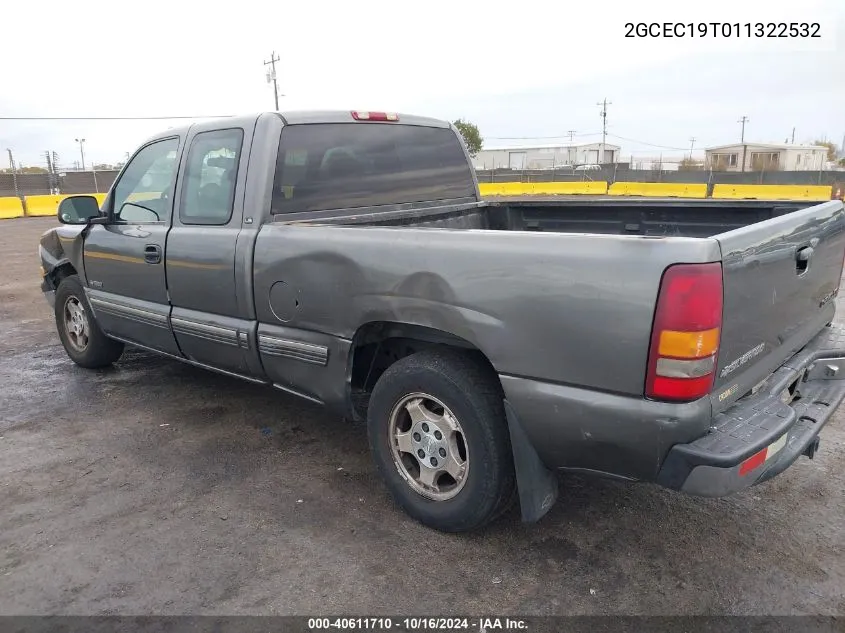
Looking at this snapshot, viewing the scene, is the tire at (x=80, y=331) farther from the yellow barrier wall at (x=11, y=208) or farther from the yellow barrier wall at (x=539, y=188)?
the yellow barrier wall at (x=539, y=188)

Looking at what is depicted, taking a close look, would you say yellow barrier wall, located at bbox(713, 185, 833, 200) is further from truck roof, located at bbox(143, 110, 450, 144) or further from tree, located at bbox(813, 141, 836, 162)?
tree, located at bbox(813, 141, 836, 162)

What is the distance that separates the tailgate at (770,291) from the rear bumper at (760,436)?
7 cm

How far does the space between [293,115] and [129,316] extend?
6.37 ft

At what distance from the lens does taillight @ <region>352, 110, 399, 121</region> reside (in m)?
4.08

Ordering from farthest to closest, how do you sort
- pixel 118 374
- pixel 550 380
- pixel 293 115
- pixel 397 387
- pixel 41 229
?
pixel 41 229, pixel 118 374, pixel 293 115, pixel 397 387, pixel 550 380

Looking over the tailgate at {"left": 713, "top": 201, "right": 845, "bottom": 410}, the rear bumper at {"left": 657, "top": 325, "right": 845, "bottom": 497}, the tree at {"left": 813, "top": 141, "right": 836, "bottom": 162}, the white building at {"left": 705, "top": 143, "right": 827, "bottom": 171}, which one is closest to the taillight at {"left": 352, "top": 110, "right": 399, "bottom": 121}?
the tailgate at {"left": 713, "top": 201, "right": 845, "bottom": 410}

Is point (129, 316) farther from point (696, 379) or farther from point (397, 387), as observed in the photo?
point (696, 379)

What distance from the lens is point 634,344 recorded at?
2.26 meters

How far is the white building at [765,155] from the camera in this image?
59219 mm

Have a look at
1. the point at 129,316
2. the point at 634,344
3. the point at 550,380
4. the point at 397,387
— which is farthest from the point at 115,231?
the point at 634,344

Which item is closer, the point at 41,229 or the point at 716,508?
the point at 716,508

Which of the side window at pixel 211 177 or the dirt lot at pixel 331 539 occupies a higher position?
the side window at pixel 211 177

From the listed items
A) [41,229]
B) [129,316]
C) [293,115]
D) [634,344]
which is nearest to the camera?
[634,344]

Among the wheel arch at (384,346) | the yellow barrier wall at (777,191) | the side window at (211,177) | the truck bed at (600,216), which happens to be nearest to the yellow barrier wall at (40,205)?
the side window at (211,177)
